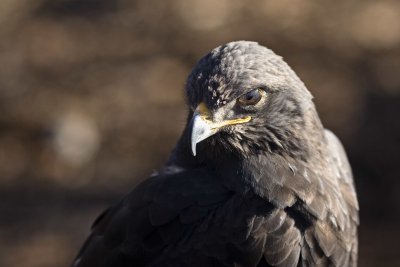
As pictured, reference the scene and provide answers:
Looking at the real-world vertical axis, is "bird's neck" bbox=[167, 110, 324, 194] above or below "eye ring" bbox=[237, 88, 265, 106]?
below

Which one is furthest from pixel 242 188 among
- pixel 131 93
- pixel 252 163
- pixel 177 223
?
A: pixel 131 93

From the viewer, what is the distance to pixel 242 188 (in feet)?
17.0

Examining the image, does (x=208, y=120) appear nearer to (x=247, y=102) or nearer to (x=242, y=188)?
(x=247, y=102)

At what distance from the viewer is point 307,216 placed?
515 centimetres

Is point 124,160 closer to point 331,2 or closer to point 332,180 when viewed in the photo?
point 331,2

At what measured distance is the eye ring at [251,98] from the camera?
5078mm

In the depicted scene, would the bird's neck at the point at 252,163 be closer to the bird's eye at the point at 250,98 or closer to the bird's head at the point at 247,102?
the bird's head at the point at 247,102

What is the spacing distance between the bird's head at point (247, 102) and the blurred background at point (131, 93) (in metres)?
3.53

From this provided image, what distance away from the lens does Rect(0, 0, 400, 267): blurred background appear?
9.05 meters

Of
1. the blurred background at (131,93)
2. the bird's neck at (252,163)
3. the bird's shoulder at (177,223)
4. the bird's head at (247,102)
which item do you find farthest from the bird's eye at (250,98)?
the blurred background at (131,93)

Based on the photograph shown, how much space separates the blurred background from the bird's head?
11.6 feet

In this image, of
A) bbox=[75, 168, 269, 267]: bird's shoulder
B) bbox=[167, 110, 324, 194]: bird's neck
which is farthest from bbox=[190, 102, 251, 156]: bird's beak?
bbox=[75, 168, 269, 267]: bird's shoulder

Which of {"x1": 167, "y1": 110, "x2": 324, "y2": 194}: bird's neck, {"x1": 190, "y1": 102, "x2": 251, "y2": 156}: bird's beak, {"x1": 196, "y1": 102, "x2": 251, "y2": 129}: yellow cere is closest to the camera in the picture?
{"x1": 190, "y1": 102, "x2": 251, "y2": 156}: bird's beak

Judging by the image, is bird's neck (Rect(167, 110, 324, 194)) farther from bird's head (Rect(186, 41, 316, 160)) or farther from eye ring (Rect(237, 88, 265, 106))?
eye ring (Rect(237, 88, 265, 106))
